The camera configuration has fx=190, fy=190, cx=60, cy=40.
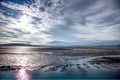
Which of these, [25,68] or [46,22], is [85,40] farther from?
[25,68]

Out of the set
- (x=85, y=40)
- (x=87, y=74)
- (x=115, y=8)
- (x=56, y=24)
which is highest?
(x=115, y=8)

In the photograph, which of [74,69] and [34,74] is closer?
[34,74]

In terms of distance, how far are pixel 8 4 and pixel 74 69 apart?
5.80ft

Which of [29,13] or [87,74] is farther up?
[29,13]

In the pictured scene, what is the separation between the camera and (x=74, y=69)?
369cm

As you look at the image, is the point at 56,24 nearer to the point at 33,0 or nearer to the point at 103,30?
the point at 33,0

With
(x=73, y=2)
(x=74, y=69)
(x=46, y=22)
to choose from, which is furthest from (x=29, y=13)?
(x=74, y=69)

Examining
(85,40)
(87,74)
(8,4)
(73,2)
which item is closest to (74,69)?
(87,74)

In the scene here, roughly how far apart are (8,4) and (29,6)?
42 cm

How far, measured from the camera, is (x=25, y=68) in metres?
3.66

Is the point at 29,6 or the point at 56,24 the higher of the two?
the point at 29,6

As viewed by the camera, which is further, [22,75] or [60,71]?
[60,71]

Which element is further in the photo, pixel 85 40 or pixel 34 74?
pixel 85 40

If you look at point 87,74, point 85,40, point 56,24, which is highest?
point 56,24
